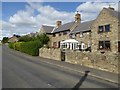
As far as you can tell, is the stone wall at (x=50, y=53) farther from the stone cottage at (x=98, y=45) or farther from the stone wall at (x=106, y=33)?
the stone wall at (x=106, y=33)

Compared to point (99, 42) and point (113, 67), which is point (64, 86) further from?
point (99, 42)

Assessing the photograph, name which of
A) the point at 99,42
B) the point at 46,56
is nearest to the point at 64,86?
the point at 99,42

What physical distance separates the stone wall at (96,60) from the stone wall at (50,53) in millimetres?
4274

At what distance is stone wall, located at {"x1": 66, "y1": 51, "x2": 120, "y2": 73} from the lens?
62.4ft

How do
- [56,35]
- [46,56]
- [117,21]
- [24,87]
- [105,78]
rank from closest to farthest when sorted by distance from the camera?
[24,87] → [105,78] → [117,21] → [46,56] → [56,35]

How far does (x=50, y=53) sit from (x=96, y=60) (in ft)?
47.0

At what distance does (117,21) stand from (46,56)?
13.7 meters

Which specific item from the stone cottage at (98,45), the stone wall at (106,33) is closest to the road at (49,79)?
the stone cottage at (98,45)

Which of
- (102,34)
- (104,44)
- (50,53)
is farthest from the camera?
(50,53)

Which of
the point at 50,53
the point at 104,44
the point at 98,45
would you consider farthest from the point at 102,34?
the point at 50,53

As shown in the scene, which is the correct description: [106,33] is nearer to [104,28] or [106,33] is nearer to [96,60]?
[104,28]

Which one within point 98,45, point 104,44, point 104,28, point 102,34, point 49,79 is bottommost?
point 49,79

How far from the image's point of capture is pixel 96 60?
2167 centimetres

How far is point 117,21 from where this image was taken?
29.8 metres
